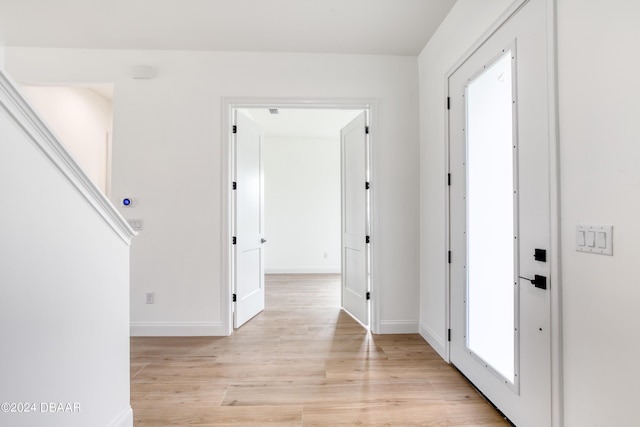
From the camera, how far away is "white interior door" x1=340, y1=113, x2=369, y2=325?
3203mm

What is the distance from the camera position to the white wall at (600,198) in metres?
1.08

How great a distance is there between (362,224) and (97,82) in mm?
2985

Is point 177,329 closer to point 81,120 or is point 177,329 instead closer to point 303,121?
point 81,120

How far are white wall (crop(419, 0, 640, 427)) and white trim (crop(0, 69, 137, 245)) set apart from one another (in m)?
1.97

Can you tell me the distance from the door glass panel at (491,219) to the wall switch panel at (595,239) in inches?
15.8

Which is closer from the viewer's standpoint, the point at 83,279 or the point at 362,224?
the point at 83,279

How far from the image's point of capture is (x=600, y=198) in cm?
118

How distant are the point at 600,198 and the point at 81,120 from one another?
5.23 meters

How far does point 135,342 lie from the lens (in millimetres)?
2799

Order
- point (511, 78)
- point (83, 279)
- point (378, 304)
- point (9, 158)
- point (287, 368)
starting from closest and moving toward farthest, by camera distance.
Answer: point (9, 158) → point (83, 279) → point (511, 78) → point (287, 368) → point (378, 304)

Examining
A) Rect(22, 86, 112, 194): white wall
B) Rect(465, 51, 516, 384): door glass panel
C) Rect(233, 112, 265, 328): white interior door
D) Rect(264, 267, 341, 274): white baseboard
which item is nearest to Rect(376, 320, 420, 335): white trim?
Rect(465, 51, 516, 384): door glass panel

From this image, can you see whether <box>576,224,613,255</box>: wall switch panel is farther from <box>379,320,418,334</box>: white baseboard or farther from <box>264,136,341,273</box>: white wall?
<box>264,136,341,273</box>: white wall

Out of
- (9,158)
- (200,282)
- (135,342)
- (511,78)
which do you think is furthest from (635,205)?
(135,342)

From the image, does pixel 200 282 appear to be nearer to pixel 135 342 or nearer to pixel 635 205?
pixel 135 342
